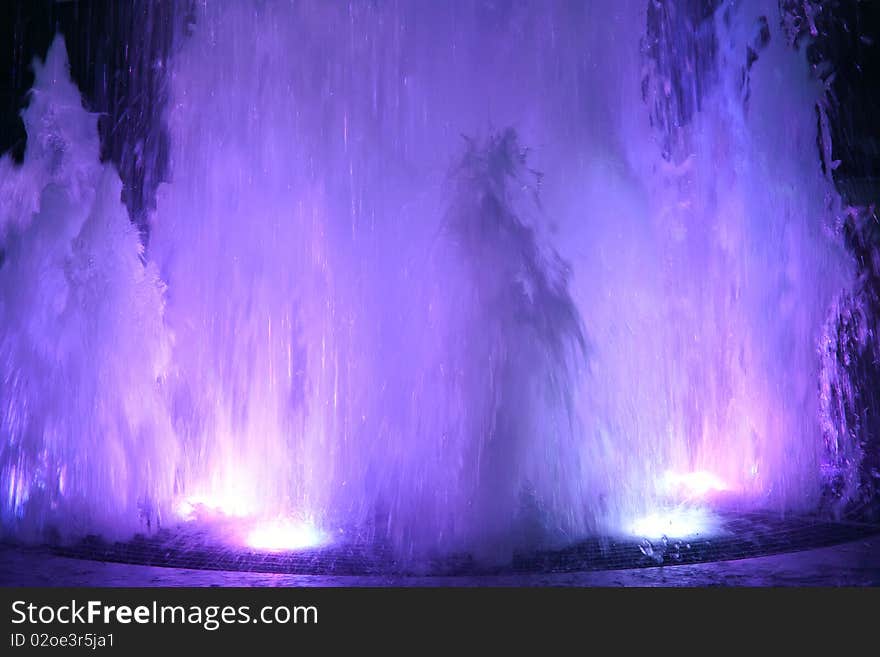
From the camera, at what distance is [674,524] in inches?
287

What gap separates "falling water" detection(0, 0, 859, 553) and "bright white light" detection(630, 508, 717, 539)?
17cm

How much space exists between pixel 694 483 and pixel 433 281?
4538mm

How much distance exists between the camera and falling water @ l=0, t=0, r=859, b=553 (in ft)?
24.1

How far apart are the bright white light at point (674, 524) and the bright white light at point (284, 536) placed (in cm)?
295

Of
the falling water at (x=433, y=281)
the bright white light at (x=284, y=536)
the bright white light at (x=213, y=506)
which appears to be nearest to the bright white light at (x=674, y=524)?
the falling water at (x=433, y=281)

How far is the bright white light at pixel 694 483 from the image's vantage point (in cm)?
897

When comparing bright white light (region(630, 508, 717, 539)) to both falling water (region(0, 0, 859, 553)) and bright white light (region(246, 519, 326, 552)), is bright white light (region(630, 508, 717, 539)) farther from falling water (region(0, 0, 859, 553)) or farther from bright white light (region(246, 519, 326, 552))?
bright white light (region(246, 519, 326, 552))

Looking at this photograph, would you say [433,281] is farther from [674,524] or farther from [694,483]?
[694,483]

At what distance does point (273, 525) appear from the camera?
7504 millimetres

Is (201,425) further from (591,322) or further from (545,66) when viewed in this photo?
(545,66)

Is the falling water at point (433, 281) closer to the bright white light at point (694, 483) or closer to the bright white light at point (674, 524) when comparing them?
the bright white light at point (694, 483)

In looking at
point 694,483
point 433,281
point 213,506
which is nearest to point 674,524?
point 694,483

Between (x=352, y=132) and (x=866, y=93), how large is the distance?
9630 millimetres

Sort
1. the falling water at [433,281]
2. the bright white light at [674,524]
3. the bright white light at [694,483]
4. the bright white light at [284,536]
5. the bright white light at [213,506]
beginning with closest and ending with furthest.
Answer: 1. the bright white light at [284,536]
2. the bright white light at [674,524]
3. the falling water at [433,281]
4. the bright white light at [213,506]
5. the bright white light at [694,483]
